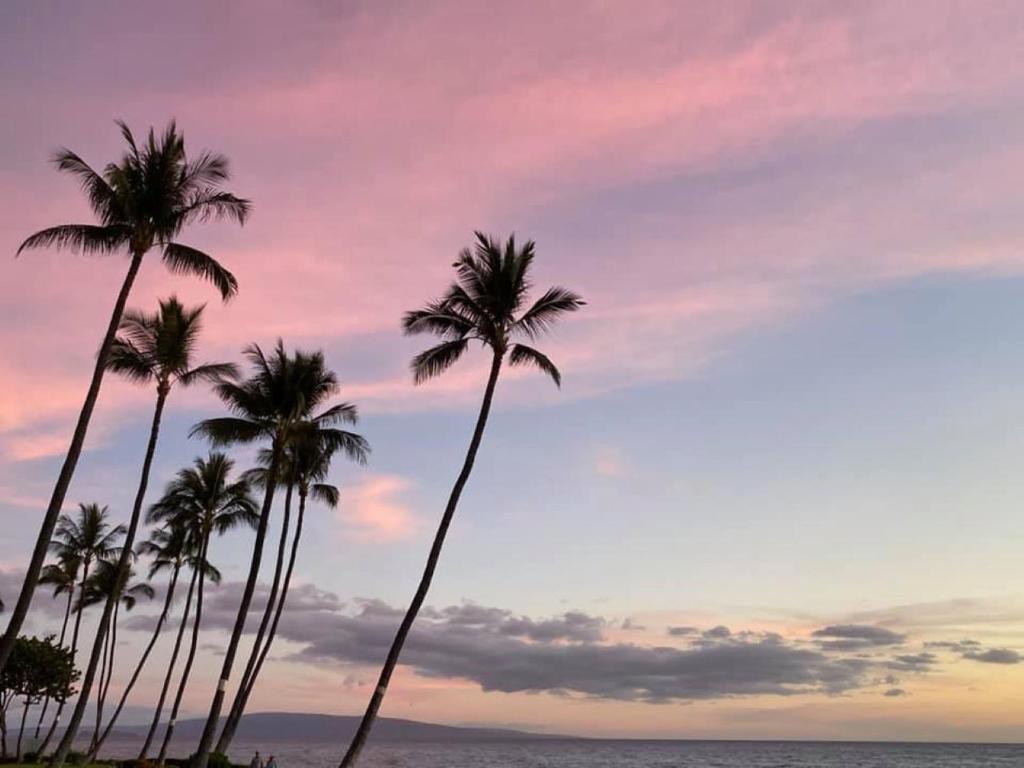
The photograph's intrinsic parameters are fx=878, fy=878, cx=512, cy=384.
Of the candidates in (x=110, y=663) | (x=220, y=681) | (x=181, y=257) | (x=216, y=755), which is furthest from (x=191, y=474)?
(x=110, y=663)

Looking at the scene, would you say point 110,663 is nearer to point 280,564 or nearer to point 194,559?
point 194,559

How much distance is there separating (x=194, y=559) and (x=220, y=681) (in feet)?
78.7

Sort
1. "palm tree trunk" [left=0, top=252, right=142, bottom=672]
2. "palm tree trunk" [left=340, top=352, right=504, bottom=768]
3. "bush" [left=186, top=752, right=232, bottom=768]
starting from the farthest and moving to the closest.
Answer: "bush" [left=186, top=752, right=232, bottom=768]
"palm tree trunk" [left=340, top=352, right=504, bottom=768]
"palm tree trunk" [left=0, top=252, right=142, bottom=672]

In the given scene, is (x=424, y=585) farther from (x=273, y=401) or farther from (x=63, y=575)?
(x=63, y=575)

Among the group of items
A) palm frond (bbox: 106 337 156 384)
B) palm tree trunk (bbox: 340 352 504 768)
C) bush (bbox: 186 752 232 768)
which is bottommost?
bush (bbox: 186 752 232 768)

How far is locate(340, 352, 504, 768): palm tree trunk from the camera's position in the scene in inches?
1075

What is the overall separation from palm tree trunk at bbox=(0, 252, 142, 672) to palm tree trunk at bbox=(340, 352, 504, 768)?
390 inches

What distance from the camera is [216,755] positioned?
1577 inches

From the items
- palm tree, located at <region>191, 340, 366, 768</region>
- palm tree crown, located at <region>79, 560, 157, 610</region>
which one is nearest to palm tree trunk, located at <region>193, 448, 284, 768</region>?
palm tree, located at <region>191, 340, 366, 768</region>

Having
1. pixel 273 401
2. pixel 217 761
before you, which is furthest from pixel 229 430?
pixel 217 761

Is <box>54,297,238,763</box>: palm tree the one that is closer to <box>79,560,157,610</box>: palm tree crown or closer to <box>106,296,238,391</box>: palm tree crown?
<box>106,296,238,391</box>: palm tree crown

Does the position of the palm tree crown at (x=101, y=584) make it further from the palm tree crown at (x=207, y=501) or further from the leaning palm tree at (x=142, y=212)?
the leaning palm tree at (x=142, y=212)

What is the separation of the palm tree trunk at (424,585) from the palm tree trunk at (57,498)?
390 inches

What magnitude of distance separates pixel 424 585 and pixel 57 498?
36.8 feet
